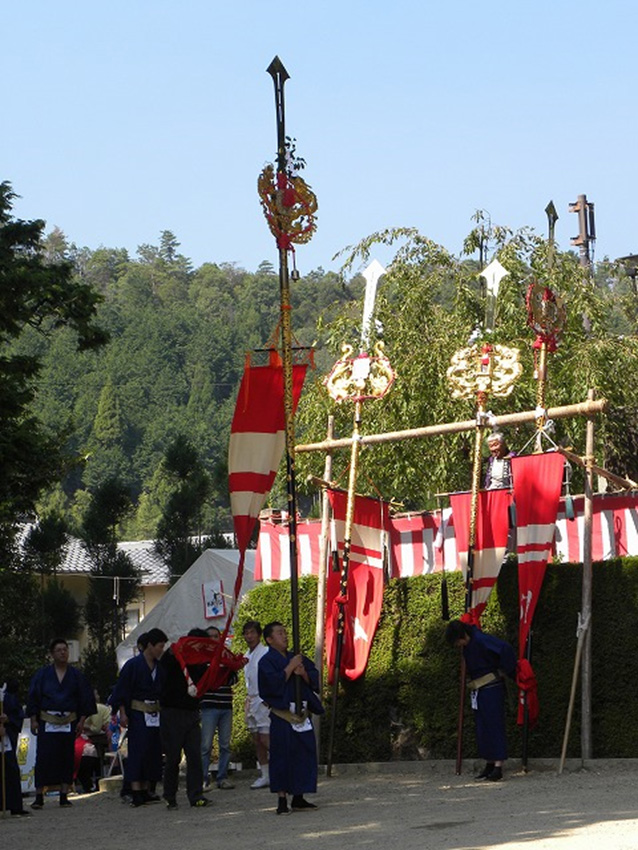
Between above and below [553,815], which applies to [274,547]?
above

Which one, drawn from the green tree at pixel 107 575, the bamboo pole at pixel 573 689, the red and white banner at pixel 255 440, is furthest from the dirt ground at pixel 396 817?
the green tree at pixel 107 575

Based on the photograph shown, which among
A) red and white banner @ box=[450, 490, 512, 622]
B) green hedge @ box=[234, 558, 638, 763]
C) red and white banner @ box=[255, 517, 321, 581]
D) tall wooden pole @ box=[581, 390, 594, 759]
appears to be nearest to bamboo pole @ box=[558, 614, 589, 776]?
tall wooden pole @ box=[581, 390, 594, 759]

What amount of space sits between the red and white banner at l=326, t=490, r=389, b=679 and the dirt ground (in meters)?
1.18

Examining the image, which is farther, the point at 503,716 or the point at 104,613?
the point at 104,613

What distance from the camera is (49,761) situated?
46.8 feet

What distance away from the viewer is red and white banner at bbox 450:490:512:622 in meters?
14.0

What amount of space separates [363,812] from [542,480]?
147 inches

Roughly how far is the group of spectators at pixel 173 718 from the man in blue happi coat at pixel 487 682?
1.72m

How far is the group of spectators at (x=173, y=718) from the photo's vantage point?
11.9m

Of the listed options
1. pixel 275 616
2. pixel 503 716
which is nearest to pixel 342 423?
pixel 275 616

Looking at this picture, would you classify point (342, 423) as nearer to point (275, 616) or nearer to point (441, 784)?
point (275, 616)

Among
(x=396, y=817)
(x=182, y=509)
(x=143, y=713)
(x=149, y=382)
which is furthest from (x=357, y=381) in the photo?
(x=149, y=382)

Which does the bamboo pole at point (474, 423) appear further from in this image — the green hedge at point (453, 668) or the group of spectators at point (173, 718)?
the group of spectators at point (173, 718)

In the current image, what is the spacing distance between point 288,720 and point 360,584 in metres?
3.64
